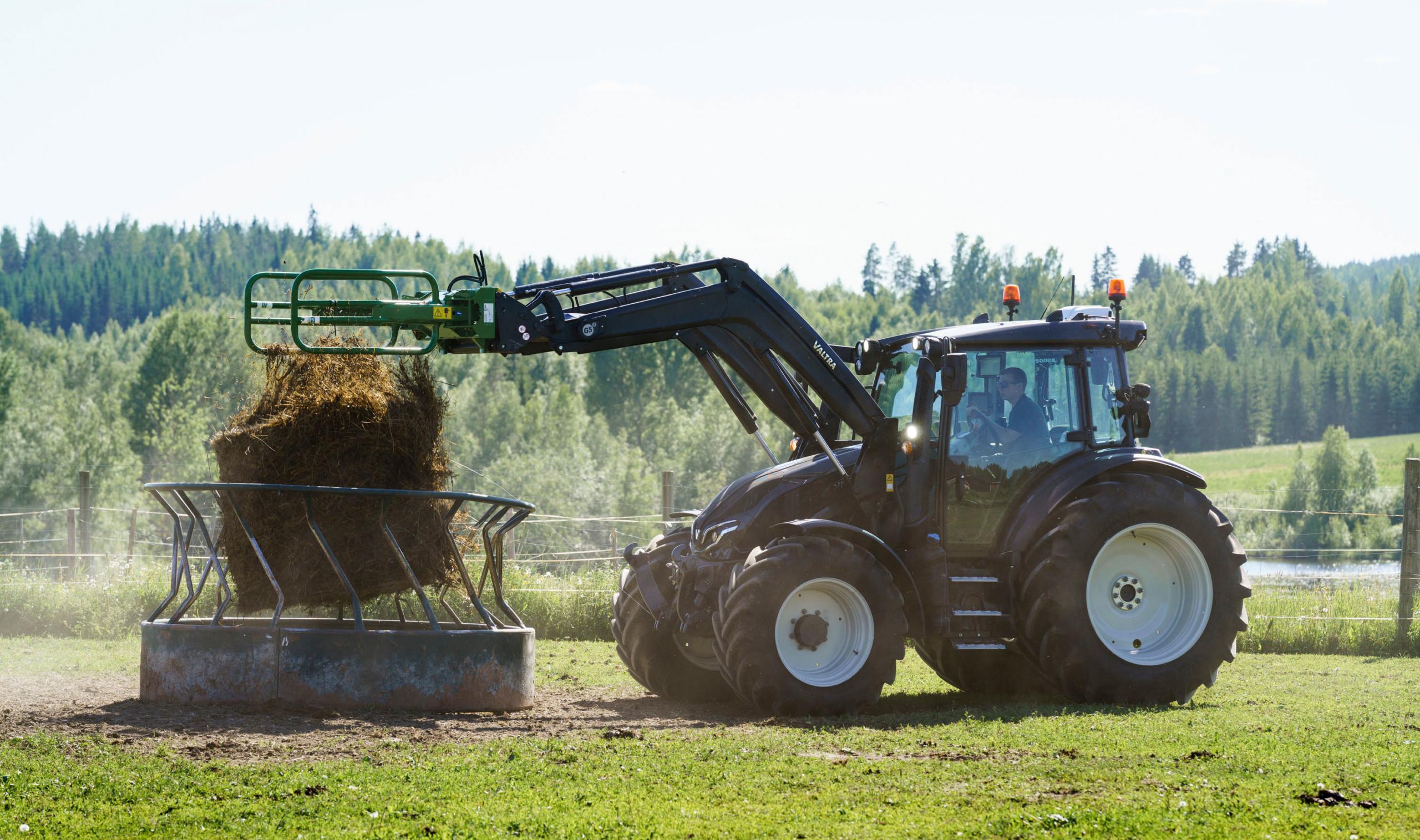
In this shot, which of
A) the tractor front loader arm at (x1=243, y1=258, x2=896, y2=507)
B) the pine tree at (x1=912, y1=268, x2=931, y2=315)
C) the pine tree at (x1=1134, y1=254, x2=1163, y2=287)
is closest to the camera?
the tractor front loader arm at (x1=243, y1=258, x2=896, y2=507)

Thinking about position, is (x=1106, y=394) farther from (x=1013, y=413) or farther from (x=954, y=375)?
(x=954, y=375)

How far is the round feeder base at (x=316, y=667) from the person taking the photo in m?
8.92

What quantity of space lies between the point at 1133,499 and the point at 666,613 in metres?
3.71

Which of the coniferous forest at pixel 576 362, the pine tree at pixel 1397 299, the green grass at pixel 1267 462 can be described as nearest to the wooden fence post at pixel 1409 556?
the coniferous forest at pixel 576 362

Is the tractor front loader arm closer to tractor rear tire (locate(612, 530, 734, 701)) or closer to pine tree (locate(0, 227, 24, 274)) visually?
tractor rear tire (locate(612, 530, 734, 701))

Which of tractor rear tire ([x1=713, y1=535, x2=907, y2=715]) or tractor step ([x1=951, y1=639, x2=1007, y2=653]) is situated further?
tractor step ([x1=951, y1=639, x2=1007, y2=653])

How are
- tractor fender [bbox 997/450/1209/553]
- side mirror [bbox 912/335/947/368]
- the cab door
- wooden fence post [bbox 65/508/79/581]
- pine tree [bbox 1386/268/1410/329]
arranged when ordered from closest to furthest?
1. tractor fender [bbox 997/450/1209/553]
2. side mirror [bbox 912/335/947/368]
3. the cab door
4. wooden fence post [bbox 65/508/79/581]
5. pine tree [bbox 1386/268/1410/329]

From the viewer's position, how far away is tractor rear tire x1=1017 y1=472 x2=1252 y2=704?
986 centimetres

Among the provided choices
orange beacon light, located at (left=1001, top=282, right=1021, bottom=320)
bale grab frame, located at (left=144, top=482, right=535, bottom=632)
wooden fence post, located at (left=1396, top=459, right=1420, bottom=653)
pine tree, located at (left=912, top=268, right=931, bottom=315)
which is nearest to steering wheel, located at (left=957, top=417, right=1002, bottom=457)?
orange beacon light, located at (left=1001, top=282, right=1021, bottom=320)

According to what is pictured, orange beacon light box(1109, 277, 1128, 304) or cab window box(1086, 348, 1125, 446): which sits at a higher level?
orange beacon light box(1109, 277, 1128, 304)

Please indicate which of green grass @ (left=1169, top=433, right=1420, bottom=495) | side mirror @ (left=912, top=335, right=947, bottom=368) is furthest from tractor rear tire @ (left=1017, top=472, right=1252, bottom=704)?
green grass @ (left=1169, top=433, right=1420, bottom=495)

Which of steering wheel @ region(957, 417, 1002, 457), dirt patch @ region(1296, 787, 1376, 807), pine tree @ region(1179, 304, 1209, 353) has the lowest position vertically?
dirt patch @ region(1296, 787, 1376, 807)

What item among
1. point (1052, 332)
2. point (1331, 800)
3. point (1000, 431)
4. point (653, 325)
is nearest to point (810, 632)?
point (1000, 431)

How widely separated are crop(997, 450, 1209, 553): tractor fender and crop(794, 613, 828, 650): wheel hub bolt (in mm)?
1770
